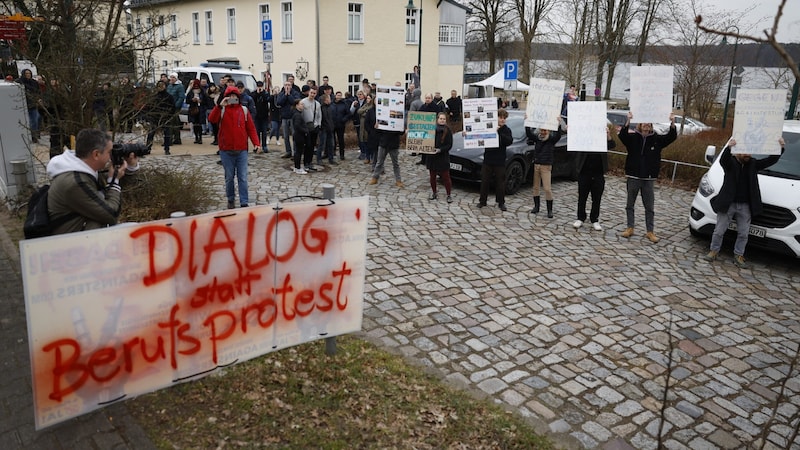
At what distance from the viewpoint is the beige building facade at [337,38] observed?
32.3 metres

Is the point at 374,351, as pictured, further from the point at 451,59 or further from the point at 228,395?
the point at 451,59

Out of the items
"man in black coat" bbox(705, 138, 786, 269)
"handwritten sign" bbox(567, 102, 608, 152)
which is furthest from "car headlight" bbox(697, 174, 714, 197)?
"handwritten sign" bbox(567, 102, 608, 152)

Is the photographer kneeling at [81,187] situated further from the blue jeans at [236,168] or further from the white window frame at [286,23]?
the white window frame at [286,23]

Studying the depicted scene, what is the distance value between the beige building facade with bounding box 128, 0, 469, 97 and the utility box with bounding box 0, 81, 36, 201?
20.6 meters

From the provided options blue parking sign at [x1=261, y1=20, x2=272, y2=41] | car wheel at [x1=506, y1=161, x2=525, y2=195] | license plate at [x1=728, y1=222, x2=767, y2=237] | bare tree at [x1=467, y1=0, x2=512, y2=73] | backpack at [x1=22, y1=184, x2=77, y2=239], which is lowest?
license plate at [x1=728, y1=222, x2=767, y2=237]

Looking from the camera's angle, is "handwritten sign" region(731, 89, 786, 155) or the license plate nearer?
"handwritten sign" region(731, 89, 786, 155)

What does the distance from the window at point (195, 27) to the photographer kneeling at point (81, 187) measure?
39907 mm

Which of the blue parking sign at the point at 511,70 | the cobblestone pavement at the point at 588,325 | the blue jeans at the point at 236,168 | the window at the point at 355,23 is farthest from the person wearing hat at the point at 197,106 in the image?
the window at the point at 355,23

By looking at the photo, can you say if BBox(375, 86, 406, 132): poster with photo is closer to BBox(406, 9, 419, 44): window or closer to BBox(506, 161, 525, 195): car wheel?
BBox(506, 161, 525, 195): car wheel

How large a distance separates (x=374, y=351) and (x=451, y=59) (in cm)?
3661

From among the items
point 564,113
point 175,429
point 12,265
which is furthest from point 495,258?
point 564,113

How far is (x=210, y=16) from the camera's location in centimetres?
3906

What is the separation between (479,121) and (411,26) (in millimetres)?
27295

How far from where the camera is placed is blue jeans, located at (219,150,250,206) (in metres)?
9.70
